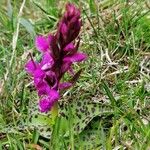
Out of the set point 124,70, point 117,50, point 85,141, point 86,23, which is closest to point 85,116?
point 85,141

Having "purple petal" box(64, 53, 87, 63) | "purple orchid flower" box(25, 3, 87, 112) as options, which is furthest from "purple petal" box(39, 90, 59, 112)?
"purple petal" box(64, 53, 87, 63)

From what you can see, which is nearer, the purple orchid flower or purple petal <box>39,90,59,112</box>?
A: the purple orchid flower

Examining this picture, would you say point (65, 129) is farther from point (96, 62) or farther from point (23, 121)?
point (96, 62)

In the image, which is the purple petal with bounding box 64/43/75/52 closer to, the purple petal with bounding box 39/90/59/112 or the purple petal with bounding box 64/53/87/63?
the purple petal with bounding box 64/53/87/63

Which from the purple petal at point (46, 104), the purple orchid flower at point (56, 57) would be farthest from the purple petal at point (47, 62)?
the purple petal at point (46, 104)

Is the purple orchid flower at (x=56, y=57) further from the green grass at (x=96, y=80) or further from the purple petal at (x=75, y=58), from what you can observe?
the green grass at (x=96, y=80)
